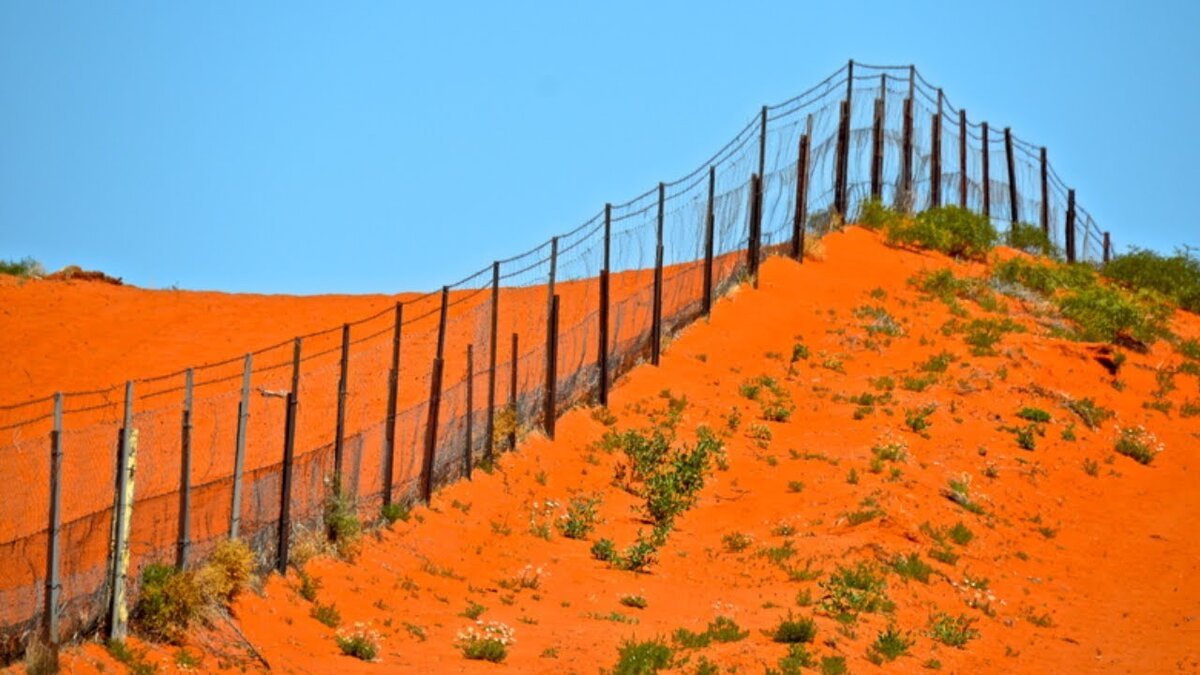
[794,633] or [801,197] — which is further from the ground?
[801,197]

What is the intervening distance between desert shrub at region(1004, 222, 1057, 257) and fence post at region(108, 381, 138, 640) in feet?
104

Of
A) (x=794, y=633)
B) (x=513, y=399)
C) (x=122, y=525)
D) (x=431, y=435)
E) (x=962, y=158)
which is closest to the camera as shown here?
(x=122, y=525)

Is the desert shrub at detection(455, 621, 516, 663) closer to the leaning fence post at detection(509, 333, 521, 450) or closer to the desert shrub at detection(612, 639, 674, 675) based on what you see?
the desert shrub at detection(612, 639, 674, 675)

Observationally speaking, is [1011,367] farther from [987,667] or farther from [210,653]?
[210,653]

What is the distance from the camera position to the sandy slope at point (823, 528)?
17.9m

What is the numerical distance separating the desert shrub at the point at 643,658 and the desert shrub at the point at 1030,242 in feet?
93.4

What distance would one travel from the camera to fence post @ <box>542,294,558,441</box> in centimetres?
2488

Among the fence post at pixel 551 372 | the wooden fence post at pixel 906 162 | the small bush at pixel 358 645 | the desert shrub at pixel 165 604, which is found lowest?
the small bush at pixel 358 645

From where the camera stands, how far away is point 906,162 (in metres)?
40.1

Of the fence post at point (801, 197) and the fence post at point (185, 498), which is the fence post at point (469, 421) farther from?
the fence post at point (801, 197)

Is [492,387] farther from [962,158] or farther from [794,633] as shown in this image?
[962,158]

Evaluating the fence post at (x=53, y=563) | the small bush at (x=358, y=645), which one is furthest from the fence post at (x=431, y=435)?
the fence post at (x=53, y=563)

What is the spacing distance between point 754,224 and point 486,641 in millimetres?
17887

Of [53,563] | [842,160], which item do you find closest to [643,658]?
[53,563]
